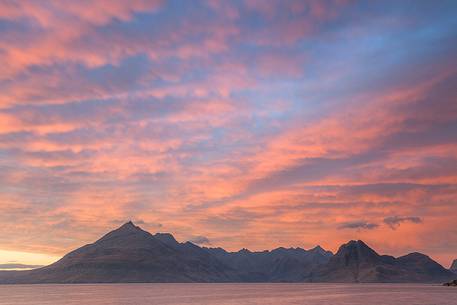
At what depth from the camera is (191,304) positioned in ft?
651

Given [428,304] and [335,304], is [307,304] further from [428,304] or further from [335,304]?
[428,304]

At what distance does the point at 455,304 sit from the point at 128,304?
411 feet

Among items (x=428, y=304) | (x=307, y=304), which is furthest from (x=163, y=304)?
(x=428, y=304)

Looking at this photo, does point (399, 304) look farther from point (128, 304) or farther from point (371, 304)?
point (128, 304)

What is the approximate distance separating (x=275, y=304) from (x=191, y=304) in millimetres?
32846

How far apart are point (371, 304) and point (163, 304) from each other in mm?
80786

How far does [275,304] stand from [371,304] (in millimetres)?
37027

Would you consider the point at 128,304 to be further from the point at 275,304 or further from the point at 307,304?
the point at 307,304

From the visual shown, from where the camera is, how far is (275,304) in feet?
642

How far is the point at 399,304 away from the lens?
189500 mm

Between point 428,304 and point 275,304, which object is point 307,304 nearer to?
point 275,304

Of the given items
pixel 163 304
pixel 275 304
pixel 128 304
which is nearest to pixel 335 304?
pixel 275 304

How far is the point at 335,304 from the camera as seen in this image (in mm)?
193250

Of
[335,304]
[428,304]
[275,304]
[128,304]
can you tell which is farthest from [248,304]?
[428,304]
